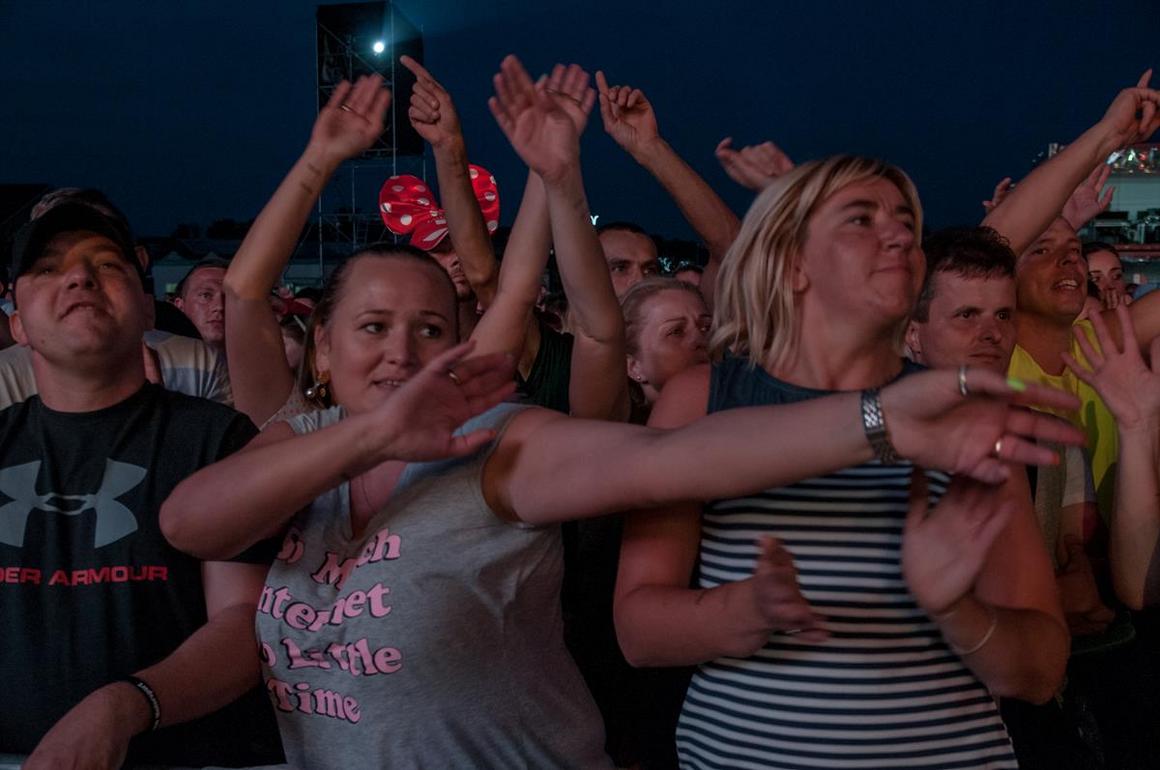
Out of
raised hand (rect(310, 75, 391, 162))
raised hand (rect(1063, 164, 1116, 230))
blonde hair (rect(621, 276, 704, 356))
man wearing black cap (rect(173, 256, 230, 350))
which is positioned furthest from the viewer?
man wearing black cap (rect(173, 256, 230, 350))

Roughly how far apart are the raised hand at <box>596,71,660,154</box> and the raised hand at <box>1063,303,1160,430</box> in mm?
1450

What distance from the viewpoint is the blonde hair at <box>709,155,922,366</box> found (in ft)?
6.19

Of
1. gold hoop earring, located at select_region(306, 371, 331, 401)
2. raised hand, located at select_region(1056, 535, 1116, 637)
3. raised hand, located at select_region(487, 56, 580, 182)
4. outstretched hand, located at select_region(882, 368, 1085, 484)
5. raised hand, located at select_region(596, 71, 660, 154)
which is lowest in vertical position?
raised hand, located at select_region(1056, 535, 1116, 637)

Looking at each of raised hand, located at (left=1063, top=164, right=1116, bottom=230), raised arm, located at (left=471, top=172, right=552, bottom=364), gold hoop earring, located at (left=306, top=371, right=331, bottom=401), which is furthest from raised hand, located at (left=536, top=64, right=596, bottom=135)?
raised hand, located at (left=1063, top=164, right=1116, bottom=230)

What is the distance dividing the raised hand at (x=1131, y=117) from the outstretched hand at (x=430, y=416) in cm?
250

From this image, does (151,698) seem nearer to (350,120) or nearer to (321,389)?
(321,389)

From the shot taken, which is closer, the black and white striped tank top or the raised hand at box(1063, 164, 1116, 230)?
the black and white striped tank top

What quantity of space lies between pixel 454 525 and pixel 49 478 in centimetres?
94

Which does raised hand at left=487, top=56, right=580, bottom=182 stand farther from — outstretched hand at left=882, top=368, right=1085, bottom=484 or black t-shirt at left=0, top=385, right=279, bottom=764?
outstretched hand at left=882, top=368, right=1085, bottom=484

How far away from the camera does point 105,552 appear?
2.02 metres

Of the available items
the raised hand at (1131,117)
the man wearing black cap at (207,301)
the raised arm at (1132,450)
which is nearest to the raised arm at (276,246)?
the raised arm at (1132,450)

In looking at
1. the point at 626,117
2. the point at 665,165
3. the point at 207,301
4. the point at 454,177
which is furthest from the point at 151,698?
the point at 207,301

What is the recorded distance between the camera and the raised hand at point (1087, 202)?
3.94 meters

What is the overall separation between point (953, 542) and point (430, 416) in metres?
0.79
